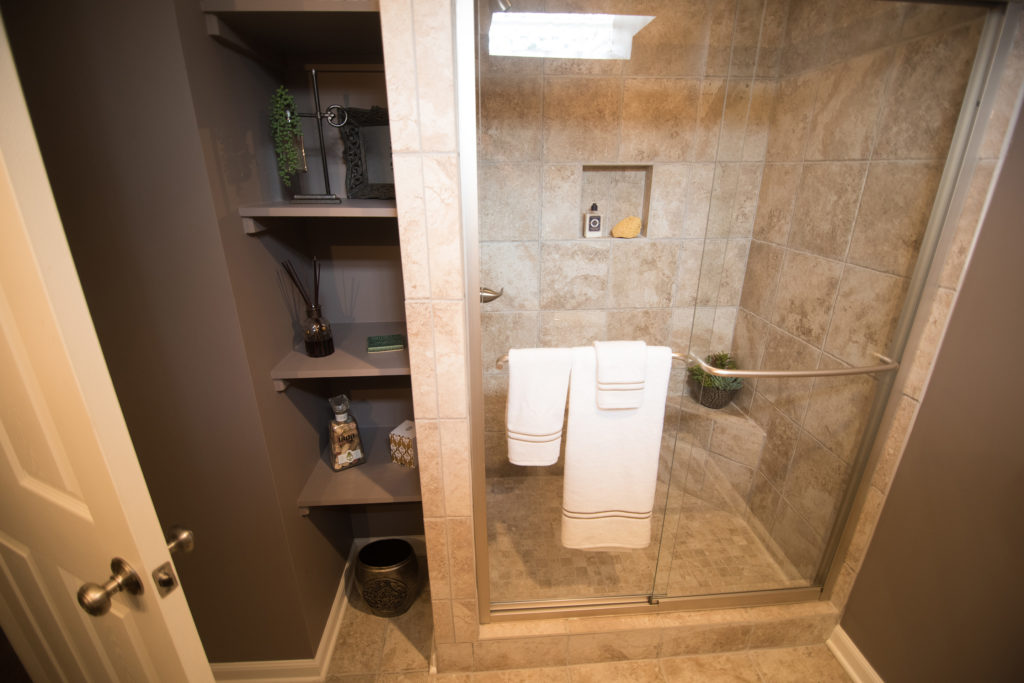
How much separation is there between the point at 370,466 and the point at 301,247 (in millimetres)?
711

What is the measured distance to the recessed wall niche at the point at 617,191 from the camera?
1.59m

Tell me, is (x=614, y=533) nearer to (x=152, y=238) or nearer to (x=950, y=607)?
(x=950, y=607)

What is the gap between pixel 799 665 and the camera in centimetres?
146

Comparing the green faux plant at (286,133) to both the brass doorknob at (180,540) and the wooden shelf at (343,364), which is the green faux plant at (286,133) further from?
the brass doorknob at (180,540)

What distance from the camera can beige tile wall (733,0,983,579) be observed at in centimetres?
114

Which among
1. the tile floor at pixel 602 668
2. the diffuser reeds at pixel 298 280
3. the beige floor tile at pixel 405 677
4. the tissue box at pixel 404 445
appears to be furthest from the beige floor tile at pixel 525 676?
the diffuser reeds at pixel 298 280

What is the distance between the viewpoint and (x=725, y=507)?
1.74m

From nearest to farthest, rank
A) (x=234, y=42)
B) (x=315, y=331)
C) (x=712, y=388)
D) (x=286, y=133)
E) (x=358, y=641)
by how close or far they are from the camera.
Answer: (x=234, y=42), (x=286, y=133), (x=315, y=331), (x=358, y=641), (x=712, y=388)

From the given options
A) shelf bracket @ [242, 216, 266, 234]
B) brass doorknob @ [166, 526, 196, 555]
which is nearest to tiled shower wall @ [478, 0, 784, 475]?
shelf bracket @ [242, 216, 266, 234]

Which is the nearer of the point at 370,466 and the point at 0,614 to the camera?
the point at 0,614

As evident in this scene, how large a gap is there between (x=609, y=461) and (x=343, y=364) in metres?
0.76

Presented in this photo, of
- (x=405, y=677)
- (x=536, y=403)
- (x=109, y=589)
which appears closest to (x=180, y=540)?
(x=109, y=589)

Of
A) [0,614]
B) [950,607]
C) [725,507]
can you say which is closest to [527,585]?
[725,507]

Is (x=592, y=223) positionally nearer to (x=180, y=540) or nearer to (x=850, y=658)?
(x=180, y=540)
